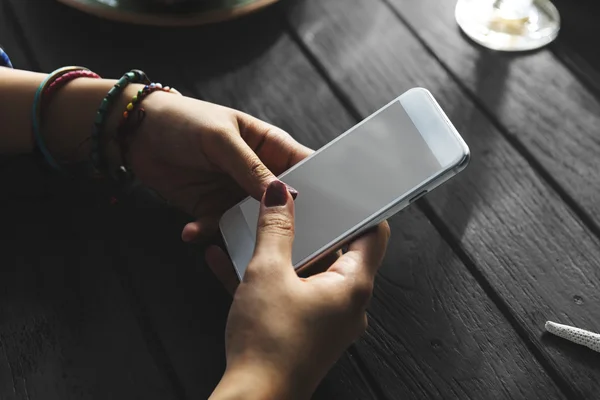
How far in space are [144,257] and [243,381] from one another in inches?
7.7

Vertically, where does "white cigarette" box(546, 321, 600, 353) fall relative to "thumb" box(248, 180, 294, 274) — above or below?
below

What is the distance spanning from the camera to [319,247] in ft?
1.74

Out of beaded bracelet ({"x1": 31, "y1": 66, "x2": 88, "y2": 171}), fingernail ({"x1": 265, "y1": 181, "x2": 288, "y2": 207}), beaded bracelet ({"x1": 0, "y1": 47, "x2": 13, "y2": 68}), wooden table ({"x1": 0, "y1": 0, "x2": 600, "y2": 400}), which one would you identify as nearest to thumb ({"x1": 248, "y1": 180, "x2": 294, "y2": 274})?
fingernail ({"x1": 265, "y1": 181, "x2": 288, "y2": 207})

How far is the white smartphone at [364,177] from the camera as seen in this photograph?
52 cm

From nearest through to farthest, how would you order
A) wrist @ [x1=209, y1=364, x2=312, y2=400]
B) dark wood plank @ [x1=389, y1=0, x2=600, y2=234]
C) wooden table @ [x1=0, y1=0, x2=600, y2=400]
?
wrist @ [x1=209, y1=364, x2=312, y2=400] < wooden table @ [x1=0, y1=0, x2=600, y2=400] < dark wood plank @ [x1=389, y1=0, x2=600, y2=234]

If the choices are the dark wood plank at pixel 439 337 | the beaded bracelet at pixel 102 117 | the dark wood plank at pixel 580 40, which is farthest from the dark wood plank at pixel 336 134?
the dark wood plank at pixel 580 40

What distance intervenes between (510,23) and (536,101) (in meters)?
0.11

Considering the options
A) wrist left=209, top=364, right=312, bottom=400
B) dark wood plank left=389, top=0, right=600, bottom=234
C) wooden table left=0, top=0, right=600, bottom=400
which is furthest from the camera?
dark wood plank left=389, top=0, right=600, bottom=234

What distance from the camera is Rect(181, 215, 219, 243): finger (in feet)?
1.84

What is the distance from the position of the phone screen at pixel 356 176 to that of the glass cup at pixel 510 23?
9.5 inches

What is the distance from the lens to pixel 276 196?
491 mm

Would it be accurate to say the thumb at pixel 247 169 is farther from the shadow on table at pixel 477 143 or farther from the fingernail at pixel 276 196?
the shadow on table at pixel 477 143

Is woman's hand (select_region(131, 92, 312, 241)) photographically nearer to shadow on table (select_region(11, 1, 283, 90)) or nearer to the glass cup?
shadow on table (select_region(11, 1, 283, 90))

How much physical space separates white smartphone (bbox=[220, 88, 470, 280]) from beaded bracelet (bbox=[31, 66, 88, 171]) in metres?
0.18
